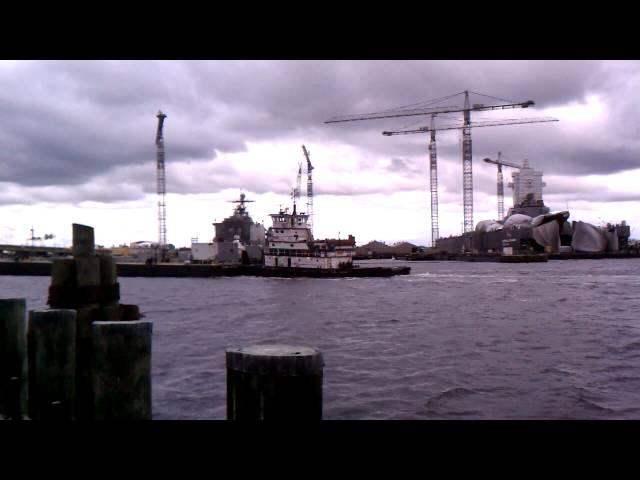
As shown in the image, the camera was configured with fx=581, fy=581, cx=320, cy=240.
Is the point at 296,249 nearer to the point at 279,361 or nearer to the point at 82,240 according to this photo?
the point at 82,240

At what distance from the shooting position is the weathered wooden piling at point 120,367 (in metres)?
5.91

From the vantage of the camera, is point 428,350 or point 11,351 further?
point 428,350

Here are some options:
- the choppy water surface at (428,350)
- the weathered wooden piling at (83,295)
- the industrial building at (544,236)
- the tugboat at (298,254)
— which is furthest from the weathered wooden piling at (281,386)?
the industrial building at (544,236)

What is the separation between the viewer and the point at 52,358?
7.50m

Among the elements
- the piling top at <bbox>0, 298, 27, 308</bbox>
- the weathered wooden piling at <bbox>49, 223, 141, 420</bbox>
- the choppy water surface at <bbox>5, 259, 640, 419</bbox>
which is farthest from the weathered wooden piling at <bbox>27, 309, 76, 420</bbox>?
the choppy water surface at <bbox>5, 259, 640, 419</bbox>

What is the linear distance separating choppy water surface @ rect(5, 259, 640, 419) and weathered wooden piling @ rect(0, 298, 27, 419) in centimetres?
613

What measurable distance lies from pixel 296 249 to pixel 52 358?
68256 mm

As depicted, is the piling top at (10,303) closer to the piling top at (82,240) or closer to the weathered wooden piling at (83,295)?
the weathered wooden piling at (83,295)

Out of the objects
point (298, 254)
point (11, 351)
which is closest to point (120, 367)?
point (11, 351)

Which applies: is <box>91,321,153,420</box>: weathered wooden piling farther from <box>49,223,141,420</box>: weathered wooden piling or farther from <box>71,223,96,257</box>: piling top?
<box>71,223,96,257</box>: piling top

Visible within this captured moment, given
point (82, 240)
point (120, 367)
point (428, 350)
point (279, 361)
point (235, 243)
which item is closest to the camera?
point (279, 361)
